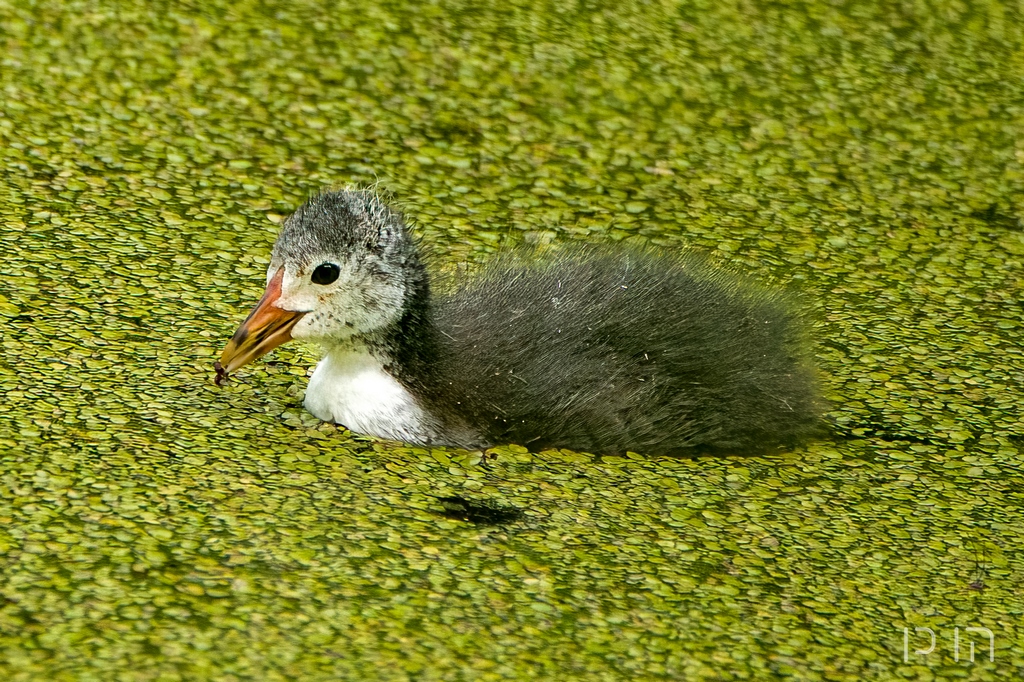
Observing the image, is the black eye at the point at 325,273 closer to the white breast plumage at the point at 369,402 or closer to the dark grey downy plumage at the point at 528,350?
the dark grey downy plumage at the point at 528,350

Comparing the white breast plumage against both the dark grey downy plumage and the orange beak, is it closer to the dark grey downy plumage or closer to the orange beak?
the dark grey downy plumage

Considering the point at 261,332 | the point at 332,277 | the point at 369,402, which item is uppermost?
the point at 332,277

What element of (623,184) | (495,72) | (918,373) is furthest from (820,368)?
(495,72)

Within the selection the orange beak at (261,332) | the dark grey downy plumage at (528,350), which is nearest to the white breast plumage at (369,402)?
the dark grey downy plumage at (528,350)

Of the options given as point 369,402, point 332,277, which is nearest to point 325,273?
point 332,277

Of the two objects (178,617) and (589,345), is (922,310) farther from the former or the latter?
(178,617)

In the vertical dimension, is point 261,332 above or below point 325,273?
below

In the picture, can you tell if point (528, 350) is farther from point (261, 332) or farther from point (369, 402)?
point (261, 332)
